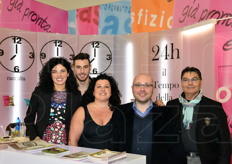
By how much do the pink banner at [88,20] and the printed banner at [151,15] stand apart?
3.13ft

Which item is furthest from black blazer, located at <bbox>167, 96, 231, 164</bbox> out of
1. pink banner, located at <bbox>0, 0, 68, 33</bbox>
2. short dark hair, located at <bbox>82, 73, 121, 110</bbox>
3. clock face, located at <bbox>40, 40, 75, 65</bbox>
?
pink banner, located at <bbox>0, 0, 68, 33</bbox>

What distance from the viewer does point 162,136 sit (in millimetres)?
2127

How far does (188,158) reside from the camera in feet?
7.98

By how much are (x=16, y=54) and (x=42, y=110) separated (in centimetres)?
262

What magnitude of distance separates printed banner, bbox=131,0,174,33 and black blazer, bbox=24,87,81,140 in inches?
126

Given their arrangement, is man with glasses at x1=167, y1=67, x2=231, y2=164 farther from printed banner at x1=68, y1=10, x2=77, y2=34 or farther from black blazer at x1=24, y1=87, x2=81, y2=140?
printed banner at x1=68, y1=10, x2=77, y2=34

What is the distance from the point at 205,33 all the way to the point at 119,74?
1.90 m

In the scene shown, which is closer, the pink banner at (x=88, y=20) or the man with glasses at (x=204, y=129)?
the man with glasses at (x=204, y=129)

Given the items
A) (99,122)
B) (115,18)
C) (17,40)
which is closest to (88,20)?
(115,18)

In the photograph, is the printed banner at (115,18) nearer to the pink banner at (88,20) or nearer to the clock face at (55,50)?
the pink banner at (88,20)

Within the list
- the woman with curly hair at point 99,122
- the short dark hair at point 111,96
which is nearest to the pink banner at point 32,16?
the short dark hair at point 111,96

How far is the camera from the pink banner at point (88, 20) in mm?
6148

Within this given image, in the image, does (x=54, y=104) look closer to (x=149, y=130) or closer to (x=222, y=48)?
(x=149, y=130)

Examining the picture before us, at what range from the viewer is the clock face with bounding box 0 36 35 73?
4.68 m
